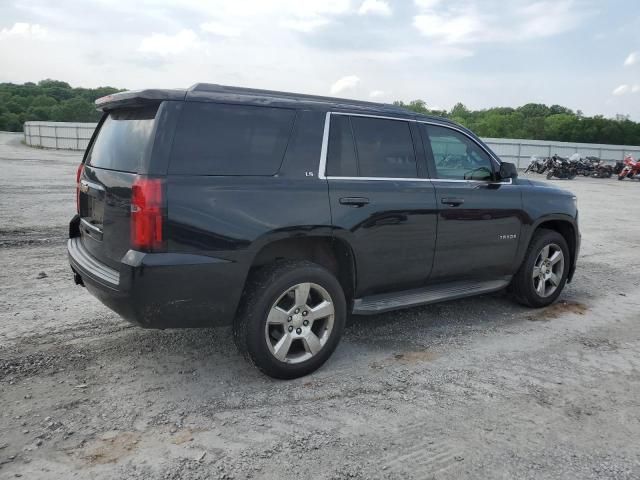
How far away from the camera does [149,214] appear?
3121 millimetres

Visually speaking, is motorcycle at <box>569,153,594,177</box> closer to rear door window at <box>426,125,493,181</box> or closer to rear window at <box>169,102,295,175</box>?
rear door window at <box>426,125,493,181</box>

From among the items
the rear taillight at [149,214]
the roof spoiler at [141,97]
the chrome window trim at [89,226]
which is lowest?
the chrome window trim at [89,226]

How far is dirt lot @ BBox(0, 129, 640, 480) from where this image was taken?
9.25 feet

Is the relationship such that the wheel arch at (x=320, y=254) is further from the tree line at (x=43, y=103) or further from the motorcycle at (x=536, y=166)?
the tree line at (x=43, y=103)

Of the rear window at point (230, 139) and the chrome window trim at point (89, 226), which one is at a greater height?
the rear window at point (230, 139)

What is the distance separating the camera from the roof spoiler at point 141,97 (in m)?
3.31

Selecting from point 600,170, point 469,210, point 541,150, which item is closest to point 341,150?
point 469,210

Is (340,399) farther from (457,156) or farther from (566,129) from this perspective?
(566,129)

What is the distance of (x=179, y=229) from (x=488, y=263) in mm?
2913

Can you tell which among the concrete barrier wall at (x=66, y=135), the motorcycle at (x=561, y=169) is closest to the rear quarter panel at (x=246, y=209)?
the motorcycle at (x=561, y=169)

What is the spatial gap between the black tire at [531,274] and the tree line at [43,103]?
53198mm

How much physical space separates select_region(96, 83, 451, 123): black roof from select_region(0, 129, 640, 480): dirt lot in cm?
183

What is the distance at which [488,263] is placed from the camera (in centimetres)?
491

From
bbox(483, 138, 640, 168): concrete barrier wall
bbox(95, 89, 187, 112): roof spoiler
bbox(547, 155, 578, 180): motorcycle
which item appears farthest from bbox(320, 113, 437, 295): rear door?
bbox(483, 138, 640, 168): concrete barrier wall
